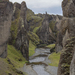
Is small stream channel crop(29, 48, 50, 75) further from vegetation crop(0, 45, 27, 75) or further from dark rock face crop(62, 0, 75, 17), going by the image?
dark rock face crop(62, 0, 75, 17)

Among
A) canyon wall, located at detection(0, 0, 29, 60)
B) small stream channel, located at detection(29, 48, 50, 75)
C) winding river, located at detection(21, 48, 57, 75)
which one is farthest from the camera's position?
small stream channel, located at detection(29, 48, 50, 75)

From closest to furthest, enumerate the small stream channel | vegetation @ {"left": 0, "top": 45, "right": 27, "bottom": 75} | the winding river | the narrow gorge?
1. the narrow gorge
2. vegetation @ {"left": 0, "top": 45, "right": 27, "bottom": 75}
3. the winding river
4. the small stream channel

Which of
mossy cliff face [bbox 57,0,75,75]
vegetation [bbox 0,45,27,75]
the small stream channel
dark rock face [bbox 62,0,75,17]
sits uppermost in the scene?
dark rock face [bbox 62,0,75,17]

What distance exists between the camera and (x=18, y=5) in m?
128

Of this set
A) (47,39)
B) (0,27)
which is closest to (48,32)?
(47,39)

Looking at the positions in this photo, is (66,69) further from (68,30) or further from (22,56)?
(22,56)

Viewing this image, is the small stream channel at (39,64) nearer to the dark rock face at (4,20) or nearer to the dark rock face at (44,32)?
the dark rock face at (4,20)

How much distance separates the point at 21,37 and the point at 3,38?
33.5 meters

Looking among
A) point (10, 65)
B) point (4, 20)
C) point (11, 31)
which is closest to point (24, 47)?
point (11, 31)

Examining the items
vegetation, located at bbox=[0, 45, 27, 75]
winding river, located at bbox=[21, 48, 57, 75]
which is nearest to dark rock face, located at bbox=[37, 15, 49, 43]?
vegetation, located at bbox=[0, 45, 27, 75]

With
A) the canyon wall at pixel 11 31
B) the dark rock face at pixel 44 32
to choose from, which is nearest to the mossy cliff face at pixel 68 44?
the canyon wall at pixel 11 31

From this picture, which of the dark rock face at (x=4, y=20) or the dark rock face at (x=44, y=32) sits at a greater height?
the dark rock face at (x=4, y=20)

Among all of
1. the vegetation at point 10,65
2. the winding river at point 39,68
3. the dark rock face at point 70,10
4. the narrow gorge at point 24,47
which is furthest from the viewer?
the winding river at point 39,68

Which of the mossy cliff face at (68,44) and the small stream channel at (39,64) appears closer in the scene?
the mossy cliff face at (68,44)
